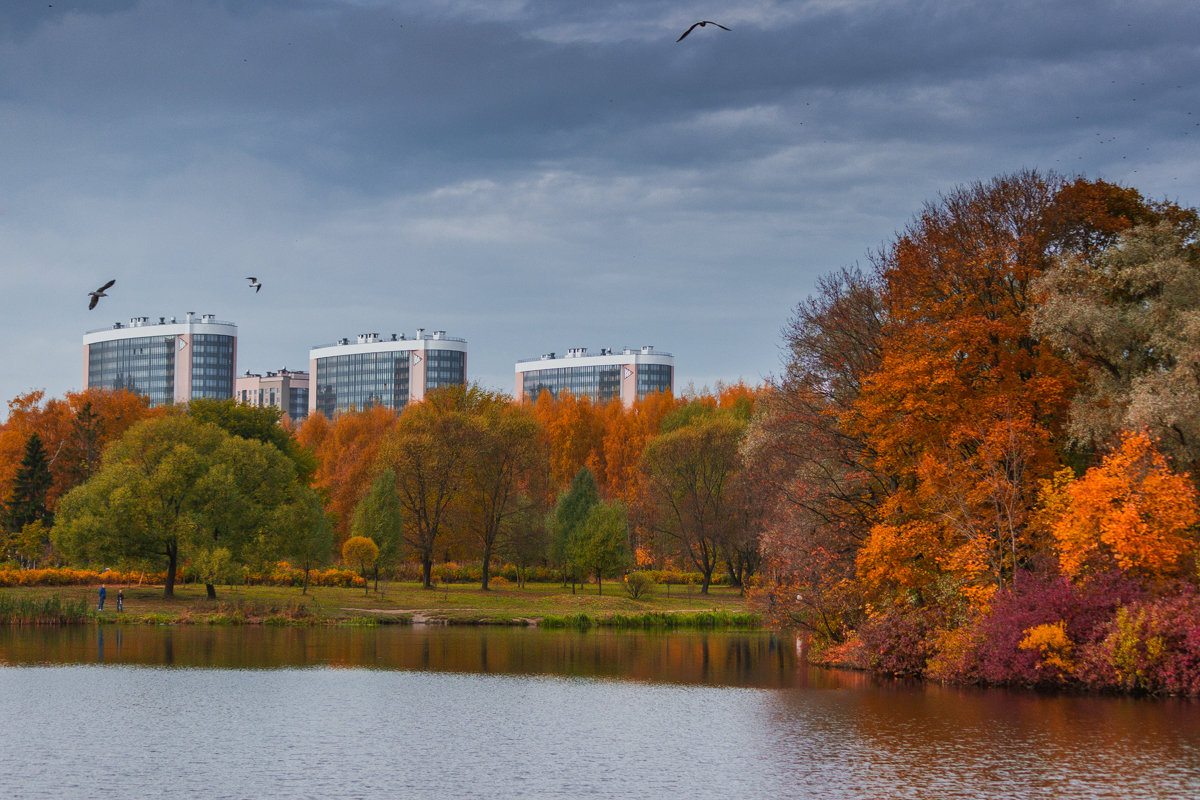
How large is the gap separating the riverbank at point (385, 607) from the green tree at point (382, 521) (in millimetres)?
2890

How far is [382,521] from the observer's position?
7650 cm

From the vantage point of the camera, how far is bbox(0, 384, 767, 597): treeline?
2571 inches

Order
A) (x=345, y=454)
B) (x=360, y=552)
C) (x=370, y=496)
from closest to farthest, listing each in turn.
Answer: (x=360, y=552)
(x=370, y=496)
(x=345, y=454)

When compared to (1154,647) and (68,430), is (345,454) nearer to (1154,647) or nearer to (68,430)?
(68,430)

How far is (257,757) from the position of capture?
2145 centimetres

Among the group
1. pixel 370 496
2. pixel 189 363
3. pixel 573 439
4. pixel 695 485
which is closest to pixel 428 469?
pixel 370 496

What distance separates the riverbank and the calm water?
20.1 meters

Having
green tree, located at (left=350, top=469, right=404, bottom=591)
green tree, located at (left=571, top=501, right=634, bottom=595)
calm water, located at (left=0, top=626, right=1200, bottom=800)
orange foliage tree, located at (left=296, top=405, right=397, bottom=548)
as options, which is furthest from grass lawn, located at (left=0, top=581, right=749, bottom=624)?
calm water, located at (left=0, top=626, right=1200, bottom=800)

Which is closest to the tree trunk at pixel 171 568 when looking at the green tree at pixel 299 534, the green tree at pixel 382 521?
the green tree at pixel 299 534

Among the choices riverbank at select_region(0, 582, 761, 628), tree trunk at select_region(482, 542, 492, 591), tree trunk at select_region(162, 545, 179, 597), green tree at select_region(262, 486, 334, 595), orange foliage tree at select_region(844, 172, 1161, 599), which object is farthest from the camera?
tree trunk at select_region(482, 542, 492, 591)

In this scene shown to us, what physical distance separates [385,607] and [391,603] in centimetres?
188

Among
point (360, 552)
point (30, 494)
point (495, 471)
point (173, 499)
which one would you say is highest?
point (495, 471)

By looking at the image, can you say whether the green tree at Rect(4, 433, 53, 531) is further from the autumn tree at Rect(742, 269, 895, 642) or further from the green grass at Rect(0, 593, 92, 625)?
the autumn tree at Rect(742, 269, 895, 642)

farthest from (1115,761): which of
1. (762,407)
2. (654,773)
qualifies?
(762,407)
